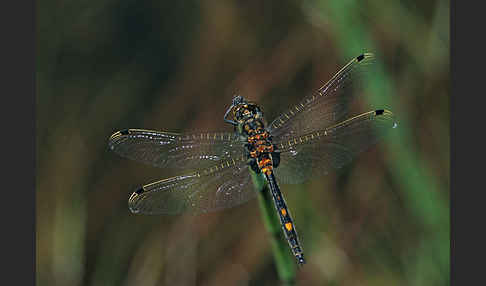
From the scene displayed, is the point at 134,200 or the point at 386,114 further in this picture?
the point at 386,114

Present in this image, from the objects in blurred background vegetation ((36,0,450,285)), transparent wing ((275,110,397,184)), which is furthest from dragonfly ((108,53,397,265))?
blurred background vegetation ((36,0,450,285))

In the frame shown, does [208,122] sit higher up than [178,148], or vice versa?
[208,122]

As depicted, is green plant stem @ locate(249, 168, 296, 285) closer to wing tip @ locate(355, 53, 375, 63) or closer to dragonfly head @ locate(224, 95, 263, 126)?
dragonfly head @ locate(224, 95, 263, 126)

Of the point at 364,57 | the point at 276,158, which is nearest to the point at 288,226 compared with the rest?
the point at 276,158

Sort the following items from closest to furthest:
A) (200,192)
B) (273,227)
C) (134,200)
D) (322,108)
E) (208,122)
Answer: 1. (273,227)
2. (134,200)
3. (200,192)
4. (322,108)
5. (208,122)

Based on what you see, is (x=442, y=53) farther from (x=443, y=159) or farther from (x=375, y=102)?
(x=375, y=102)

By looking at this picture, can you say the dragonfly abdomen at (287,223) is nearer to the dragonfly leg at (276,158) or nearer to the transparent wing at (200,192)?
the dragonfly leg at (276,158)

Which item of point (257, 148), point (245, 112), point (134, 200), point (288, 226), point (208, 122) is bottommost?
point (288, 226)

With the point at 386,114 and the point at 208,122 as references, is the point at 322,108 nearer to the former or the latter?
the point at 386,114

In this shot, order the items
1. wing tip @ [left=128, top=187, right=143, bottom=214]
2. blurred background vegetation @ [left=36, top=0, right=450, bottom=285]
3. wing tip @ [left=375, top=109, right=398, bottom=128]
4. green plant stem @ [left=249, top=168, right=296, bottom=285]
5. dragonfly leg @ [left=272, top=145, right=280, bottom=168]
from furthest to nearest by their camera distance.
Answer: blurred background vegetation @ [left=36, top=0, right=450, bottom=285] → dragonfly leg @ [left=272, top=145, right=280, bottom=168] → wing tip @ [left=375, top=109, right=398, bottom=128] → wing tip @ [left=128, top=187, right=143, bottom=214] → green plant stem @ [left=249, top=168, right=296, bottom=285]
